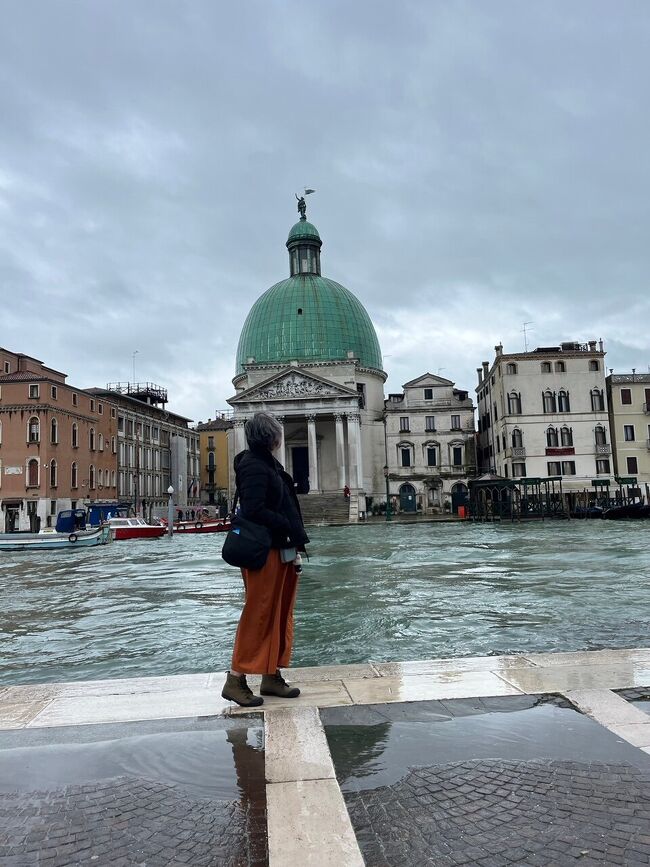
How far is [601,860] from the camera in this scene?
247 centimetres

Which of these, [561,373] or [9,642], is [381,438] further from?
[9,642]

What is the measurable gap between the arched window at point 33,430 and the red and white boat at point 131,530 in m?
11.7

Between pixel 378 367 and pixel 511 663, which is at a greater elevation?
pixel 378 367

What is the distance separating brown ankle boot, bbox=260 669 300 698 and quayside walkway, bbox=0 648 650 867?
0.08 m

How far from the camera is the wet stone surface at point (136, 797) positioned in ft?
8.59

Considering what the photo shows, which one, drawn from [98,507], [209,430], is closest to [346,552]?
[98,507]

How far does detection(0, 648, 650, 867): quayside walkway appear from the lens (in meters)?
2.62

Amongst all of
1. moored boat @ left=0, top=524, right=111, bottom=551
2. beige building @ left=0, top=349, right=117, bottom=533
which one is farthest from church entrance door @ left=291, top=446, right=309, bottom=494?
moored boat @ left=0, top=524, right=111, bottom=551

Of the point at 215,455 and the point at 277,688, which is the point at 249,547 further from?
the point at 215,455

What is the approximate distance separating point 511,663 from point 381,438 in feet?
177

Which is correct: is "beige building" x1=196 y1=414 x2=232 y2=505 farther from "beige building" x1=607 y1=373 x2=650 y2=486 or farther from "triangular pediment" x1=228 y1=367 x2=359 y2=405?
"beige building" x1=607 y1=373 x2=650 y2=486

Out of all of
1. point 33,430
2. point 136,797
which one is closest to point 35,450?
point 33,430

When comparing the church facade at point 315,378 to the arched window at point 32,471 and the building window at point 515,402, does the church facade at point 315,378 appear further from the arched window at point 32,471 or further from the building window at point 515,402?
the arched window at point 32,471

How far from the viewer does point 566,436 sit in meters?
52.6
